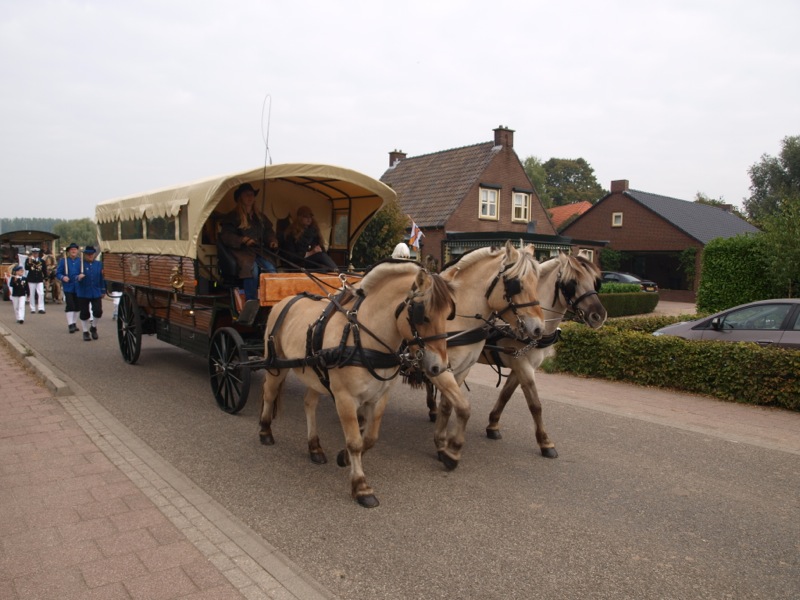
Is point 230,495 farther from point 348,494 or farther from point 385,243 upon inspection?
point 385,243

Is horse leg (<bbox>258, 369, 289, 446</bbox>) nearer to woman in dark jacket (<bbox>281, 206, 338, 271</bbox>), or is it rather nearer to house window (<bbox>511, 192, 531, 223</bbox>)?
woman in dark jacket (<bbox>281, 206, 338, 271</bbox>)

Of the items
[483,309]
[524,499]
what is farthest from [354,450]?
[483,309]

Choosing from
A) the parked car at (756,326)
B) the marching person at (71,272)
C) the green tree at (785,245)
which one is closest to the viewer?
the parked car at (756,326)

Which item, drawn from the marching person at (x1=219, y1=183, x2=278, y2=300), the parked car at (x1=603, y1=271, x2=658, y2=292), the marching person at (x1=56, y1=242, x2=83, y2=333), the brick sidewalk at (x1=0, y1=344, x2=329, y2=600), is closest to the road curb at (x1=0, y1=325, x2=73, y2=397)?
the marching person at (x1=56, y1=242, x2=83, y2=333)

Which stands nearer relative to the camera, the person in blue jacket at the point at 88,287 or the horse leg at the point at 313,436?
the horse leg at the point at 313,436

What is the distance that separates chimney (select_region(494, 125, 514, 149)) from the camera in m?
29.1

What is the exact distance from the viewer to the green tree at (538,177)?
211 ft

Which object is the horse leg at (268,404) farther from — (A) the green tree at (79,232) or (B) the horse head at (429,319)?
(A) the green tree at (79,232)

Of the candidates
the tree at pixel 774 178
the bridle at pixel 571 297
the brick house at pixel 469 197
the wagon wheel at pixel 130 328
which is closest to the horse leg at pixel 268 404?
the bridle at pixel 571 297

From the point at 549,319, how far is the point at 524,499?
2046 mm

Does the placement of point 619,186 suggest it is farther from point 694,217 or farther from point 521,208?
point 521,208

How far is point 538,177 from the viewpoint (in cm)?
6425

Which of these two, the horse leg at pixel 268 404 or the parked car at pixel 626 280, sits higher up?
the parked car at pixel 626 280

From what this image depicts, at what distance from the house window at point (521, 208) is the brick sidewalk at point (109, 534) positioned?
89.8 feet
